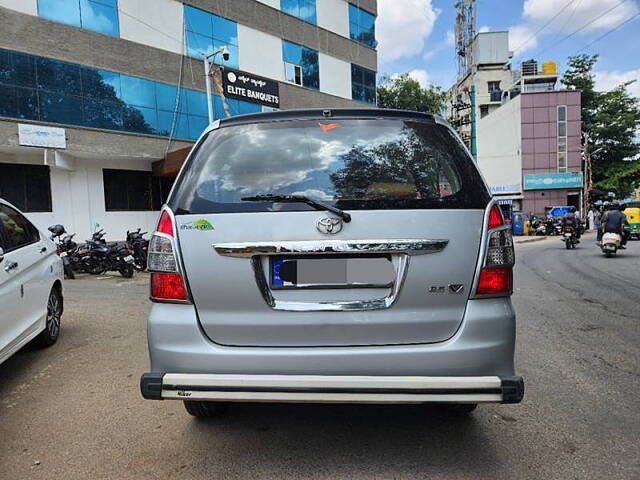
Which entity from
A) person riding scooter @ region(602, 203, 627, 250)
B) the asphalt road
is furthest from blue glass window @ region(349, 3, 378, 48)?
the asphalt road

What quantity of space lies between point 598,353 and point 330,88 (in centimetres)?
2530

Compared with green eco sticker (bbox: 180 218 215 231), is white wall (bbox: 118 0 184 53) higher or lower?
higher

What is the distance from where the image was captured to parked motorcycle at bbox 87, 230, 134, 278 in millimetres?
11117

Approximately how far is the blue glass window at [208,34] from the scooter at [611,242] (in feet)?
55.2

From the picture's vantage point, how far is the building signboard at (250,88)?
2058 cm

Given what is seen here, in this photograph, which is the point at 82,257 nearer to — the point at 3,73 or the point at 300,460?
the point at 3,73

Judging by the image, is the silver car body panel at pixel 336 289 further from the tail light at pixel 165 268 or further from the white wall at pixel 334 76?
the white wall at pixel 334 76

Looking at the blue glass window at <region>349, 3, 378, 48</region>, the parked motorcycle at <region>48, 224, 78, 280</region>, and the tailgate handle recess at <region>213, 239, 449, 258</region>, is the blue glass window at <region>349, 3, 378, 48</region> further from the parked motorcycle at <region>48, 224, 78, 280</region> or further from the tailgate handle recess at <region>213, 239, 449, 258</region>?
the tailgate handle recess at <region>213, 239, 449, 258</region>

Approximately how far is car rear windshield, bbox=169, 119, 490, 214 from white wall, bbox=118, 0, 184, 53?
18638 mm

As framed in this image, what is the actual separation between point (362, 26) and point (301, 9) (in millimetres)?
5688

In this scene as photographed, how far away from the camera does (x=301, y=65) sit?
25938 mm

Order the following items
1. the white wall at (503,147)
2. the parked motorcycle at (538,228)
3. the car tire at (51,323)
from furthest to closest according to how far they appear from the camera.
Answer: the white wall at (503,147) < the parked motorcycle at (538,228) < the car tire at (51,323)

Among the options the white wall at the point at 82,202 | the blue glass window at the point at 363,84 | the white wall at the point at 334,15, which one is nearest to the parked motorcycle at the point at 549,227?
the blue glass window at the point at 363,84

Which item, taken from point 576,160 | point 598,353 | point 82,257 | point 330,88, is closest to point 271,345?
point 598,353
